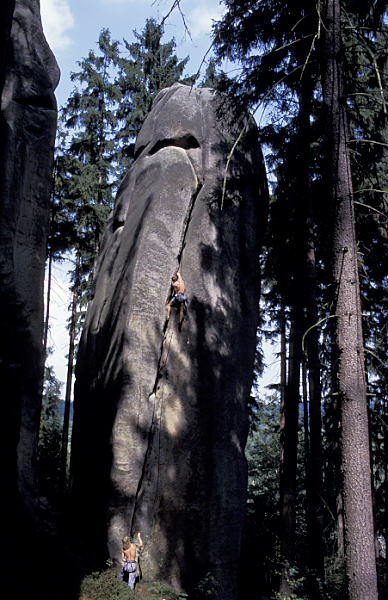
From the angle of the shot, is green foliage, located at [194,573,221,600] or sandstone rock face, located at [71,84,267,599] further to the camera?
sandstone rock face, located at [71,84,267,599]

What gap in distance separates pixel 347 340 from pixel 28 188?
10.2 m

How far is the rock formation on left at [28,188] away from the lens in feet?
35.8

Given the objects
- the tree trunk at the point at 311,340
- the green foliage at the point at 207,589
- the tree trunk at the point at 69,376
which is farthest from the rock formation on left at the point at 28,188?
the tree trunk at the point at 69,376

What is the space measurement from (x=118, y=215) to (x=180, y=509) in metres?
9.34

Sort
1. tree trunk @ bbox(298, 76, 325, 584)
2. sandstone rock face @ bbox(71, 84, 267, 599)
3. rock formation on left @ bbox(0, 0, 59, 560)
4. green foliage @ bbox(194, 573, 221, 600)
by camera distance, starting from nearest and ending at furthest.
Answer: green foliage @ bbox(194, 573, 221, 600), sandstone rock face @ bbox(71, 84, 267, 599), rock formation on left @ bbox(0, 0, 59, 560), tree trunk @ bbox(298, 76, 325, 584)

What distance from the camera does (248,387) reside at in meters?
12.6

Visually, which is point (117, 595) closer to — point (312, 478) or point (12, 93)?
point (312, 478)

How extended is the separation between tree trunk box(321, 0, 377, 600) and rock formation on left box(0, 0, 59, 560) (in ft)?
21.7

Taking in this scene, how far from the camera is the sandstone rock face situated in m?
10.3

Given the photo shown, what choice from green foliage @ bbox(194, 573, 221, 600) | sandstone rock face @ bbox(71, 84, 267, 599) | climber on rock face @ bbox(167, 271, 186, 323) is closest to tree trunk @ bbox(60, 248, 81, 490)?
sandstone rock face @ bbox(71, 84, 267, 599)

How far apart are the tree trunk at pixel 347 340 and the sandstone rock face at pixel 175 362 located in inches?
138

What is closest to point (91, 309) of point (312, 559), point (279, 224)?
point (279, 224)

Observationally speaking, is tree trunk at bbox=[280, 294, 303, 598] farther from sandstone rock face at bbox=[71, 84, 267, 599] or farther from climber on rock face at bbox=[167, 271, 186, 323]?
climber on rock face at bbox=[167, 271, 186, 323]

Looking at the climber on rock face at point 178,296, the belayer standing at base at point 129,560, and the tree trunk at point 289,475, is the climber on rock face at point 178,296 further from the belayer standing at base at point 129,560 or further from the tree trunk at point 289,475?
the belayer standing at base at point 129,560
